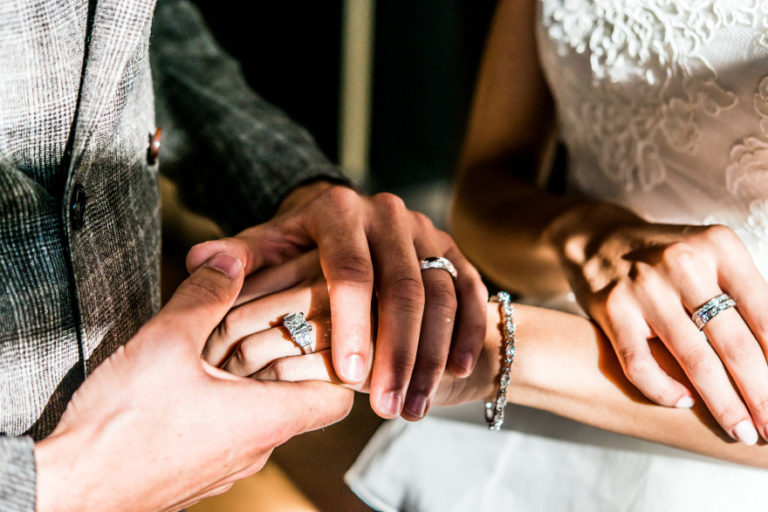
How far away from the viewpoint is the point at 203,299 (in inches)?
18.1

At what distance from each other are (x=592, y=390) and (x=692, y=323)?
0.12 meters

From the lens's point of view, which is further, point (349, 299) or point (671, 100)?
point (671, 100)

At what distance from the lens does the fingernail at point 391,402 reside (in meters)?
0.49

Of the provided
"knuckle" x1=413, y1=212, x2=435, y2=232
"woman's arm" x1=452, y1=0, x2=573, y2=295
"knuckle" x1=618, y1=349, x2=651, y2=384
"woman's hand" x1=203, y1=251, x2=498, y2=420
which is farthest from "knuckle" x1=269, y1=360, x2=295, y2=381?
"woman's arm" x1=452, y1=0, x2=573, y2=295

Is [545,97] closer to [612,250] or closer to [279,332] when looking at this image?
[612,250]

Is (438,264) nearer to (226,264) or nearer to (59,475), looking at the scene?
(226,264)

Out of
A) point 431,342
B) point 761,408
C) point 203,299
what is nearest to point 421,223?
point 431,342

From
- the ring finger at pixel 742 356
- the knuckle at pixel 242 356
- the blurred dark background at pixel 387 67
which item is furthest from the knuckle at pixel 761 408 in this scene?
the blurred dark background at pixel 387 67

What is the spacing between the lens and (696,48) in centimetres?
62

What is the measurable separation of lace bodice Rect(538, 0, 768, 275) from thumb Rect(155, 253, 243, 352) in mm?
505

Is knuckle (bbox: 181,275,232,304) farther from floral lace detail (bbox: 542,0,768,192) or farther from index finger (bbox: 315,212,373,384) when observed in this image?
floral lace detail (bbox: 542,0,768,192)

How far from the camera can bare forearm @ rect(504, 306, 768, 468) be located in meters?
0.56

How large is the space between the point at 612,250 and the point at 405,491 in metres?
0.38

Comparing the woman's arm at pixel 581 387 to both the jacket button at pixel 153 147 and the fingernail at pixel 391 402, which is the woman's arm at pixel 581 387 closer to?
the fingernail at pixel 391 402
